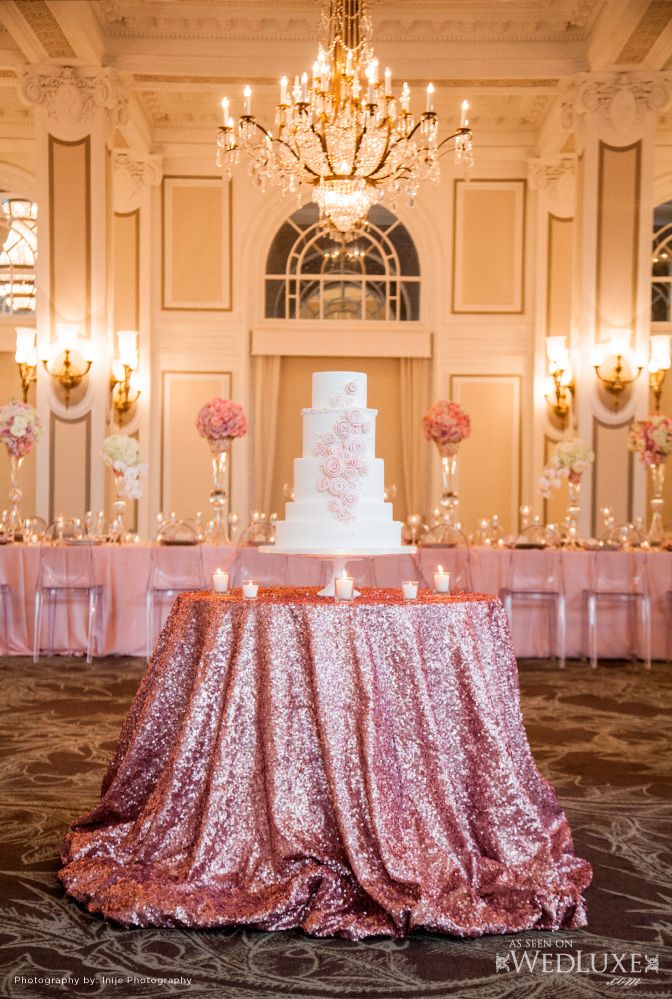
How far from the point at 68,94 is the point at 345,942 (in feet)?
27.4

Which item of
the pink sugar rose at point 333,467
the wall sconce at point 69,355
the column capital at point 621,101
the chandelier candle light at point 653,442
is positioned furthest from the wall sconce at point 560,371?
the pink sugar rose at point 333,467

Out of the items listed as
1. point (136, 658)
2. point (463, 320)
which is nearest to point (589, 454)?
point (136, 658)

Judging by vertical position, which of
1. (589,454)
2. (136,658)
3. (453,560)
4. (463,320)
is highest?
(463,320)

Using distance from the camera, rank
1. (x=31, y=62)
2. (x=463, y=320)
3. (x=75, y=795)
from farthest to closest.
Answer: (x=463, y=320), (x=31, y=62), (x=75, y=795)

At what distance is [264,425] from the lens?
12820 mm

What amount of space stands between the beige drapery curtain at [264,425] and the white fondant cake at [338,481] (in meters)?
8.78

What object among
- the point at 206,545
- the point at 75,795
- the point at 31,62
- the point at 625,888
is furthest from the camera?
the point at 31,62

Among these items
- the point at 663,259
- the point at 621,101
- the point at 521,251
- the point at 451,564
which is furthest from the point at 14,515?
the point at 663,259

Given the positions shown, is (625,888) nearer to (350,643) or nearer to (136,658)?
(350,643)

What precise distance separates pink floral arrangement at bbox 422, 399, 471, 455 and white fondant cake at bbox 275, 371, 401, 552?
15.5 feet

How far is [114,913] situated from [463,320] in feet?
34.0

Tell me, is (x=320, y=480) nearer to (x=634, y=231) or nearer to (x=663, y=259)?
(x=634, y=231)

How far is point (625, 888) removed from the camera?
Answer: 3.40 m

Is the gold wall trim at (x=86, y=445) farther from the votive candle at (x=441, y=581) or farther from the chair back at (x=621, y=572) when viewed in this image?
the votive candle at (x=441, y=581)
